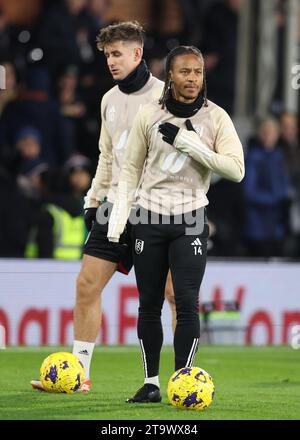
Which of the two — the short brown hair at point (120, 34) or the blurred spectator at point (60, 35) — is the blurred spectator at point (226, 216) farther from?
the short brown hair at point (120, 34)

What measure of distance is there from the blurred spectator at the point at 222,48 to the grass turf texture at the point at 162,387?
16.7 ft

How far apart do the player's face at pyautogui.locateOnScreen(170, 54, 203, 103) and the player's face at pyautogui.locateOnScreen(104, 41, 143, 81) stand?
0.88m

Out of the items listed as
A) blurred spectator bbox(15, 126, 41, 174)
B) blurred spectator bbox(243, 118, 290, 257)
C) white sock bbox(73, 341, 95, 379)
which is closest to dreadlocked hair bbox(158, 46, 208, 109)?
white sock bbox(73, 341, 95, 379)

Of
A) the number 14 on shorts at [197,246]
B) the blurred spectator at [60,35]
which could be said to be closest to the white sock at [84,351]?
the number 14 on shorts at [197,246]

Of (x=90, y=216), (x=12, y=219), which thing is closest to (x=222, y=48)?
(x=12, y=219)

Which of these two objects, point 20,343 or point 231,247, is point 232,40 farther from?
point 20,343

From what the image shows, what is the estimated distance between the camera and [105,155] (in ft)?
30.5

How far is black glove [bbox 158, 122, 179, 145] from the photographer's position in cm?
819

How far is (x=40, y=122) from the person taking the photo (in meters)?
16.3

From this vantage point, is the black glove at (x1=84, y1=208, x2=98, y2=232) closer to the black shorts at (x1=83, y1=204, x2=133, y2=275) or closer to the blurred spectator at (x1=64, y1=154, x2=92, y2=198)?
the black shorts at (x1=83, y1=204, x2=133, y2=275)

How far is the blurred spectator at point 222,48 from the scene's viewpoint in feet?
59.6

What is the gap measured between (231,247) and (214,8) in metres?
3.63

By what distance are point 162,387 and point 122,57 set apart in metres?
2.48

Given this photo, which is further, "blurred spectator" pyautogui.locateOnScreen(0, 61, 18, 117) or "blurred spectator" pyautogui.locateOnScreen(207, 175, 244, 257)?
"blurred spectator" pyautogui.locateOnScreen(207, 175, 244, 257)
